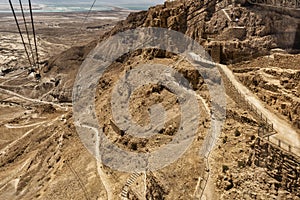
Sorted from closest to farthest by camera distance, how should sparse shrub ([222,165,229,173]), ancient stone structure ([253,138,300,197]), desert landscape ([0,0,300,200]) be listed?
ancient stone structure ([253,138,300,197]) < desert landscape ([0,0,300,200]) < sparse shrub ([222,165,229,173])

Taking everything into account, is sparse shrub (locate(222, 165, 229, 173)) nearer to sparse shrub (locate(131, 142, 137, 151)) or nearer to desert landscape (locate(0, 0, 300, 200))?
desert landscape (locate(0, 0, 300, 200))

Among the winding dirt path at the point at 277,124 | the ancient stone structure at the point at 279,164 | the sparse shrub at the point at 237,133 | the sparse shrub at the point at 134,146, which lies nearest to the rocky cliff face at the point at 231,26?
the winding dirt path at the point at 277,124

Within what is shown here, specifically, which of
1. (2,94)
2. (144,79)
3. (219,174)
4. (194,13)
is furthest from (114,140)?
(2,94)

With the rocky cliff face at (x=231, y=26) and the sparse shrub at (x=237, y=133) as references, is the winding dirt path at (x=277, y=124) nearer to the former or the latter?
the sparse shrub at (x=237, y=133)

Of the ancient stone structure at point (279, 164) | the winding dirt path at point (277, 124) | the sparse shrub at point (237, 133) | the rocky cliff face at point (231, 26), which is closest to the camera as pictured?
the ancient stone structure at point (279, 164)

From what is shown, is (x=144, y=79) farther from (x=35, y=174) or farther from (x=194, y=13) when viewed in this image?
(x=35, y=174)

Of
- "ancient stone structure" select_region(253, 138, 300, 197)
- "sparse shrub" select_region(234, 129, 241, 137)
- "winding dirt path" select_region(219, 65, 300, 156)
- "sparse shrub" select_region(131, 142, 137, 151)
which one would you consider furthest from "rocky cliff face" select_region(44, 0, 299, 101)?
"ancient stone structure" select_region(253, 138, 300, 197)

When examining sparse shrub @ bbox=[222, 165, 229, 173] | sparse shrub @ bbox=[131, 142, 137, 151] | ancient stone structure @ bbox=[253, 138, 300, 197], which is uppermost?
ancient stone structure @ bbox=[253, 138, 300, 197]

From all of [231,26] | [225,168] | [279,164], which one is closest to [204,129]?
[225,168]

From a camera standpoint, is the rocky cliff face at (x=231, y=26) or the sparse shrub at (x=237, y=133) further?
the rocky cliff face at (x=231, y=26)
